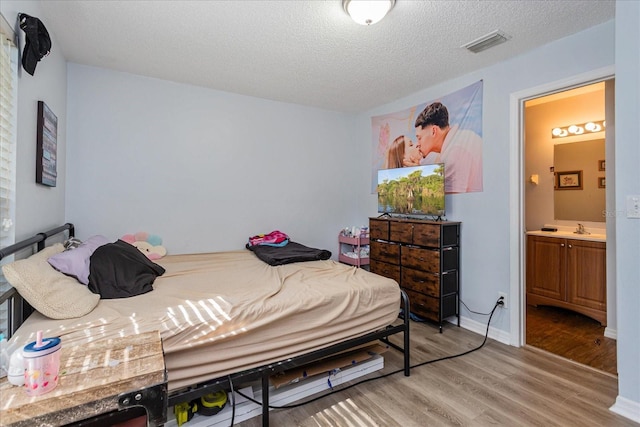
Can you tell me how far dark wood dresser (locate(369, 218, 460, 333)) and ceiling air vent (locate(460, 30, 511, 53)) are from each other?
151 centimetres

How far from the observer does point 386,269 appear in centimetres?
350

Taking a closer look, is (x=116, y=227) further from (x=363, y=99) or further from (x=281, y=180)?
(x=363, y=99)

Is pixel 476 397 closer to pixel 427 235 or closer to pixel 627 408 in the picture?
pixel 627 408

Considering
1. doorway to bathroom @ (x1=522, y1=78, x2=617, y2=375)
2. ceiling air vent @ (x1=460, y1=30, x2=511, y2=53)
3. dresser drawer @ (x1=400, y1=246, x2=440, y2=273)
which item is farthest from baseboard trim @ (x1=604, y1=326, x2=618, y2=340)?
ceiling air vent @ (x1=460, y1=30, x2=511, y2=53)

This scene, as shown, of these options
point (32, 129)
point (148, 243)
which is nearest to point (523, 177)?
point (148, 243)

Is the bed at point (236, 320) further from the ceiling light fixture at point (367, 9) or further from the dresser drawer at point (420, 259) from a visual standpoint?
the ceiling light fixture at point (367, 9)

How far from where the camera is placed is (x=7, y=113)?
5.38 ft

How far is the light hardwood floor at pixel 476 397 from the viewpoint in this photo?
1.79 metres

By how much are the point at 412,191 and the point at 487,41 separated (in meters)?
1.52

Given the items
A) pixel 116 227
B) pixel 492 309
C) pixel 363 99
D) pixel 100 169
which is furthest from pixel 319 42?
pixel 492 309

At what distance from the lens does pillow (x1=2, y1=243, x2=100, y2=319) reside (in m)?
1.42

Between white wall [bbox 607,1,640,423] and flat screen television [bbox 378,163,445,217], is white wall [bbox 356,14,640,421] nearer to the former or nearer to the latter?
white wall [bbox 607,1,640,423]

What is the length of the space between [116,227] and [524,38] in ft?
12.8

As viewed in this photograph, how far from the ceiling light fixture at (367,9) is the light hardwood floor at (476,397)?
2.44m
